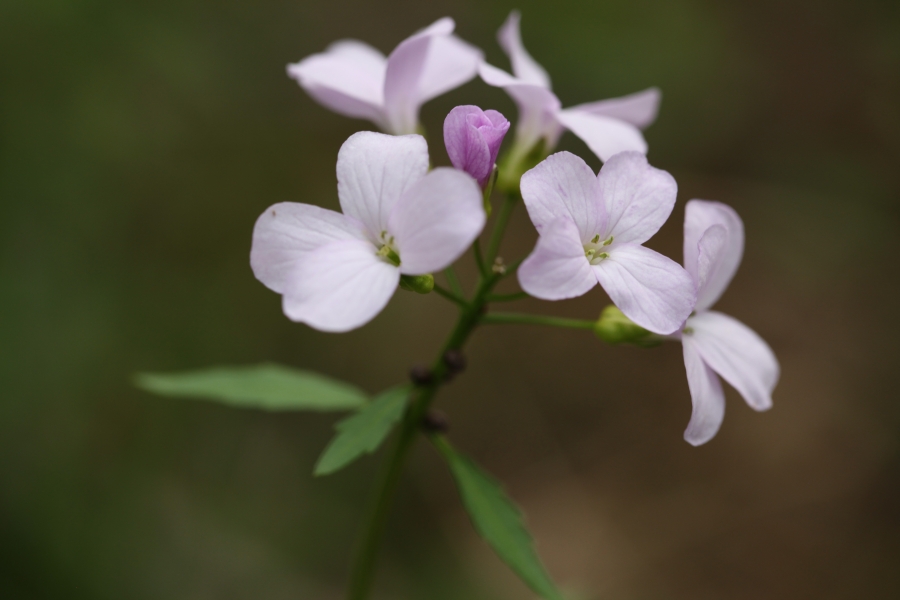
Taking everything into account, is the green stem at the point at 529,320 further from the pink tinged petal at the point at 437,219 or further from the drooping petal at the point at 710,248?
the pink tinged petal at the point at 437,219

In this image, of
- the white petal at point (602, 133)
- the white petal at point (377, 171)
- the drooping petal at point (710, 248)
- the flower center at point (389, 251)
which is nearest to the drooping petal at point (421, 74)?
the white petal at point (602, 133)

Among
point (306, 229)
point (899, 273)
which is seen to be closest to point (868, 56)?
point (899, 273)

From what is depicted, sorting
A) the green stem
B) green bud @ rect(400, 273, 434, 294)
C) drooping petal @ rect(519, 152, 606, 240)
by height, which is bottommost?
the green stem

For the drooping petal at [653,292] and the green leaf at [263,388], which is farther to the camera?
the green leaf at [263,388]

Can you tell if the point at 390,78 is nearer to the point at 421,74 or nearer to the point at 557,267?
the point at 421,74

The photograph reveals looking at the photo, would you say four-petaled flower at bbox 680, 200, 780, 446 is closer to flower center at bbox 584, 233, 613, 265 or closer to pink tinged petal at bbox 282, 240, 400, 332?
flower center at bbox 584, 233, 613, 265

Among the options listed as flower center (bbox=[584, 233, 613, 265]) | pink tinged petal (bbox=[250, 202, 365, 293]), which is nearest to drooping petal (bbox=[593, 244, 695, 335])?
Answer: flower center (bbox=[584, 233, 613, 265])
